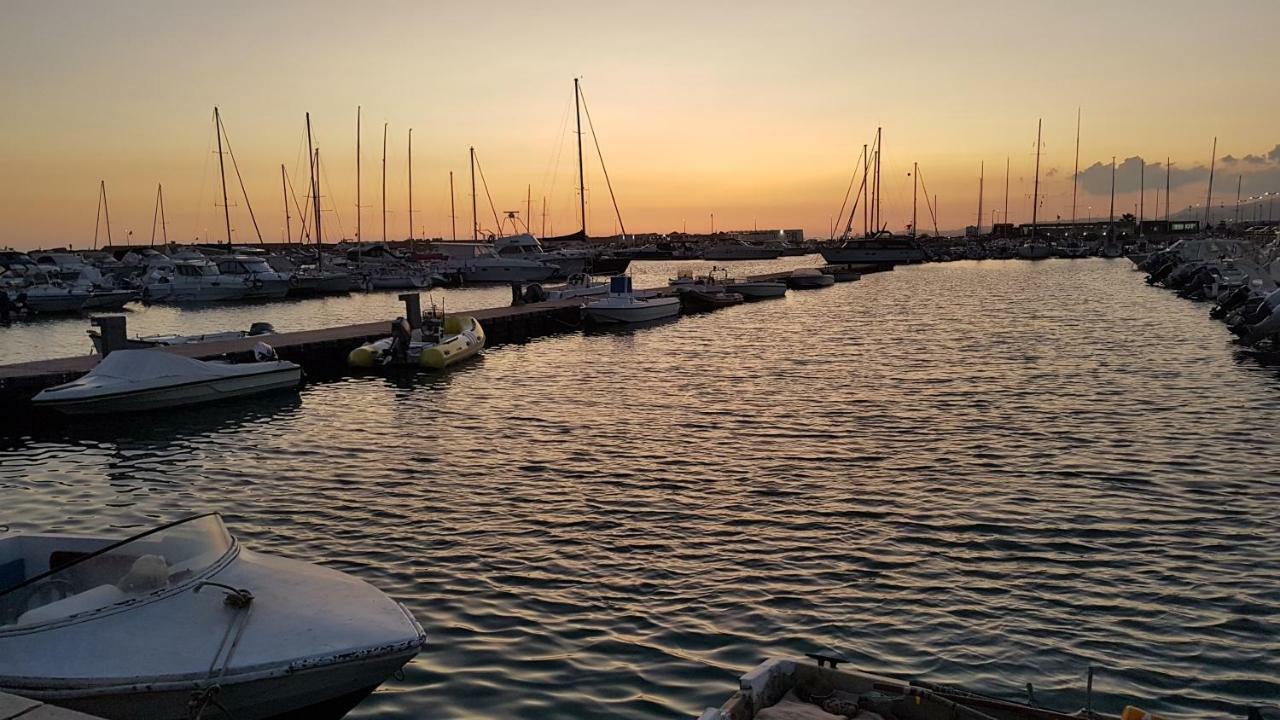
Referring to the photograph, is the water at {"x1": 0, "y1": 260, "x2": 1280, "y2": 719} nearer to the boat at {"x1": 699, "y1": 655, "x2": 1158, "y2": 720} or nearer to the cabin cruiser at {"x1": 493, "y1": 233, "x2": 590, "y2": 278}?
the boat at {"x1": 699, "y1": 655, "x2": 1158, "y2": 720}

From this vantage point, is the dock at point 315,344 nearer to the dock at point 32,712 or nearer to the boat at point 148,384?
the boat at point 148,384

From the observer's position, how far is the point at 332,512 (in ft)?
41.3

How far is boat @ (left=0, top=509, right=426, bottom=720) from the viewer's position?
5730 millimetres

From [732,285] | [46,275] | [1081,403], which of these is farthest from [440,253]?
[1081,403]

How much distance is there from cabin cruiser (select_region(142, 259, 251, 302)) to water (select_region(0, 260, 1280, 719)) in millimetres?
44639

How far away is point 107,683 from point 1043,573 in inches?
352

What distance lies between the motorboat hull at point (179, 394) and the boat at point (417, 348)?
3526mm

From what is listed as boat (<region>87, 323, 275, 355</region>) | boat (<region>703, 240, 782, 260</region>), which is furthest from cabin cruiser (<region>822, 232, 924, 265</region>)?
boat (<region>87, 323, 275, 355</region>)

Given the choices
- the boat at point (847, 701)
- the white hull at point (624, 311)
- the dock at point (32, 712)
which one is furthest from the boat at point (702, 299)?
the dock at point (32, 712)

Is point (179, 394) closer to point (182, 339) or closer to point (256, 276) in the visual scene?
point (182, 339)

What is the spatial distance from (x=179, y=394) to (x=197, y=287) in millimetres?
48195

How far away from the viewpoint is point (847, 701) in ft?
17.6

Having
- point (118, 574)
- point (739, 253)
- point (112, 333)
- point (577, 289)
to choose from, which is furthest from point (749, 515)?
point (739, 253)

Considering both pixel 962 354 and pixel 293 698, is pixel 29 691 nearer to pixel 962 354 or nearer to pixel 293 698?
pixel 293 698
